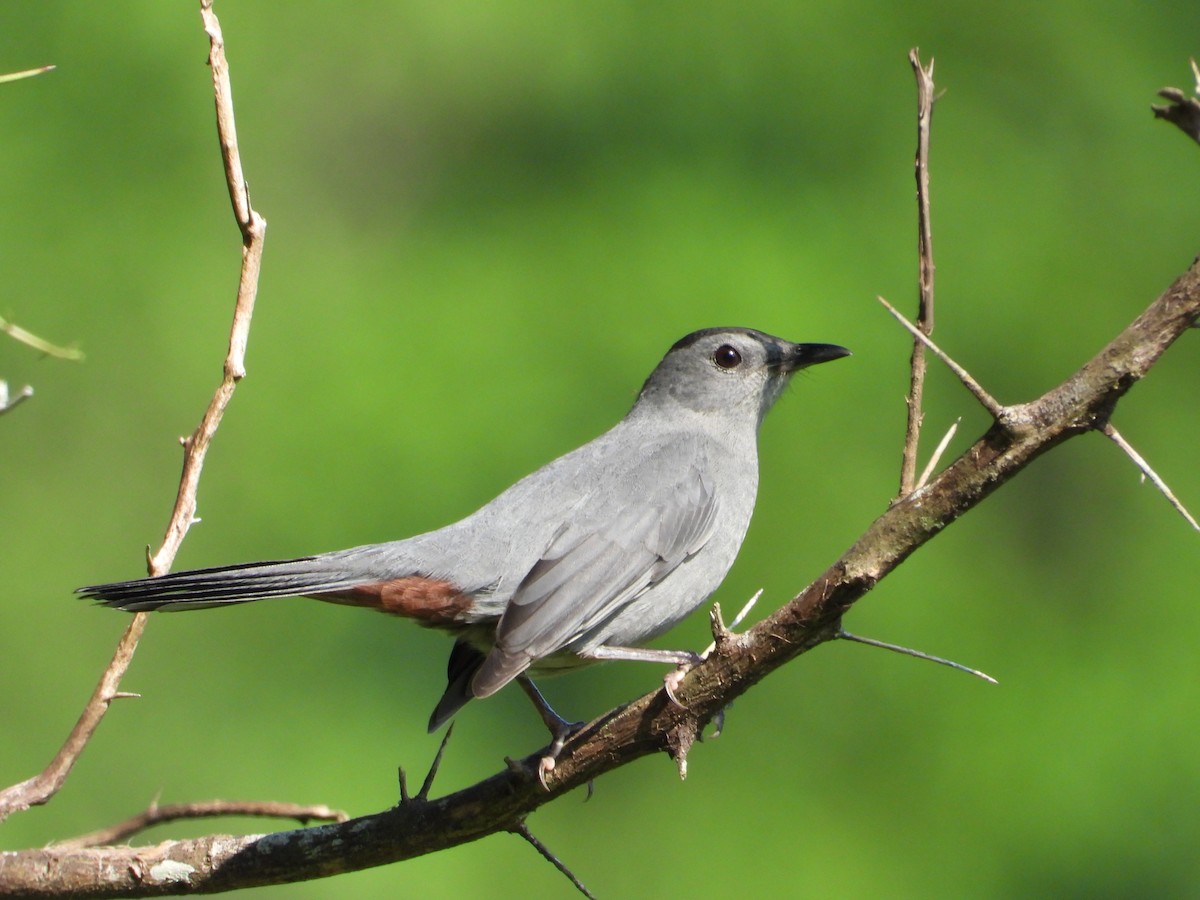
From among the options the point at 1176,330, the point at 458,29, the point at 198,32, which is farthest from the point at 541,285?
the point at 1176,330

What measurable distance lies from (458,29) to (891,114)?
205cm

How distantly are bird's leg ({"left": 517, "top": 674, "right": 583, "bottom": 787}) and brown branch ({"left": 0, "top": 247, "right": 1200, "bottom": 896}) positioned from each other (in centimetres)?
2

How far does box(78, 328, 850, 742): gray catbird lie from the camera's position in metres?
2.66

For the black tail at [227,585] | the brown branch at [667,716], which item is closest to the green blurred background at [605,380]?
the black tail at [227,585]

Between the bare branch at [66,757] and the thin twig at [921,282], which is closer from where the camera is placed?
the thin twig at [921,282]

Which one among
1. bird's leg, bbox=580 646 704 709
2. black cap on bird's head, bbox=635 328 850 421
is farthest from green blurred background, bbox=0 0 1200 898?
bird's leg, bbox=580 646 704 709

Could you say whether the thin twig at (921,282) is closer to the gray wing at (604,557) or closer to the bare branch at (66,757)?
the gray wing at (604,557)

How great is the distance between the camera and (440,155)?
6.05 meters

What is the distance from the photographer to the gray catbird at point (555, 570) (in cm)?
266

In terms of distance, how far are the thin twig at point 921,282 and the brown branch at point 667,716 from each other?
0.27 ft

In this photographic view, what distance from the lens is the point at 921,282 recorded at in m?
1.97

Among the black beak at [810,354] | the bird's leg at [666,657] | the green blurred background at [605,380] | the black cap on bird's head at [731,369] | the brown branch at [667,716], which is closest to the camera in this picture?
the brown branch at [667,716]

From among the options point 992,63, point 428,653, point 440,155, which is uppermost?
point 992,63

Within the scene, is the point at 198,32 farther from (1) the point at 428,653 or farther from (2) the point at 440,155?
(1) the point at 428,653
